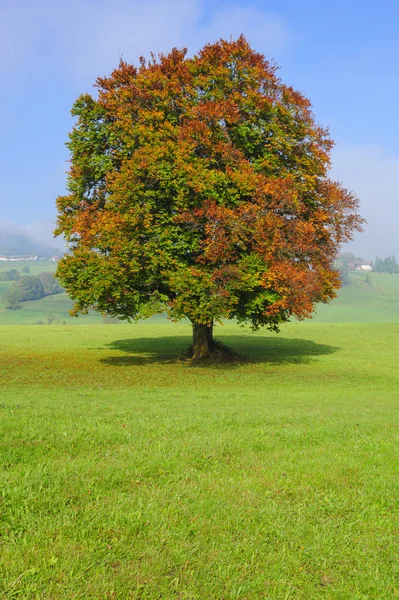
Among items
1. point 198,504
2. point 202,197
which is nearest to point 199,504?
point 198,504

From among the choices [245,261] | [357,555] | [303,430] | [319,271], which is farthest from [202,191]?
[357,555]

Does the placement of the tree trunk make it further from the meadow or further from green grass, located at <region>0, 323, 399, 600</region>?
green grass, located at <region>0, 323, 399, 600</region>

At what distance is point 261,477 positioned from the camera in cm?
884

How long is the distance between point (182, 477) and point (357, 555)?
10.3ft

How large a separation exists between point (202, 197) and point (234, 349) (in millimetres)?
16885

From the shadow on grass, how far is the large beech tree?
4.72 m

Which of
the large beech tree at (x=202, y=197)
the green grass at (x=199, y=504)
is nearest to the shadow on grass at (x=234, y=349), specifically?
the large beech tree at (x=202, y=197)

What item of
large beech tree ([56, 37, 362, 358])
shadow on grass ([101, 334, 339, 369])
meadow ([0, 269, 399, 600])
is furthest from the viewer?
shadow on grass ([101, 334, 339, 369])

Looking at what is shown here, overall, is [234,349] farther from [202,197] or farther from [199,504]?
[199,504]

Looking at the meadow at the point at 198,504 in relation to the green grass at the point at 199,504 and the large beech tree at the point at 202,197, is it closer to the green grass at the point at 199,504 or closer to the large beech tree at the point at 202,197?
the green grass at the point at 199,504

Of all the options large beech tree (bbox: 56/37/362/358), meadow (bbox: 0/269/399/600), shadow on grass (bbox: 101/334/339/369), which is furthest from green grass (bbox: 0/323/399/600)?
shadow on grass (bbox: 101/334/339/369)

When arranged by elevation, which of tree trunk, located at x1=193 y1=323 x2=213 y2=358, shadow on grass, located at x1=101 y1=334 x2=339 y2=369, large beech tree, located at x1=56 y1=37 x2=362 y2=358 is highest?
large beech tree, located at x1=56 y1=37 x2=362 y2=358

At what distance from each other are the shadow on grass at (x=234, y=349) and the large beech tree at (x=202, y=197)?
4.72 meters

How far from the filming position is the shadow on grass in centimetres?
3389
